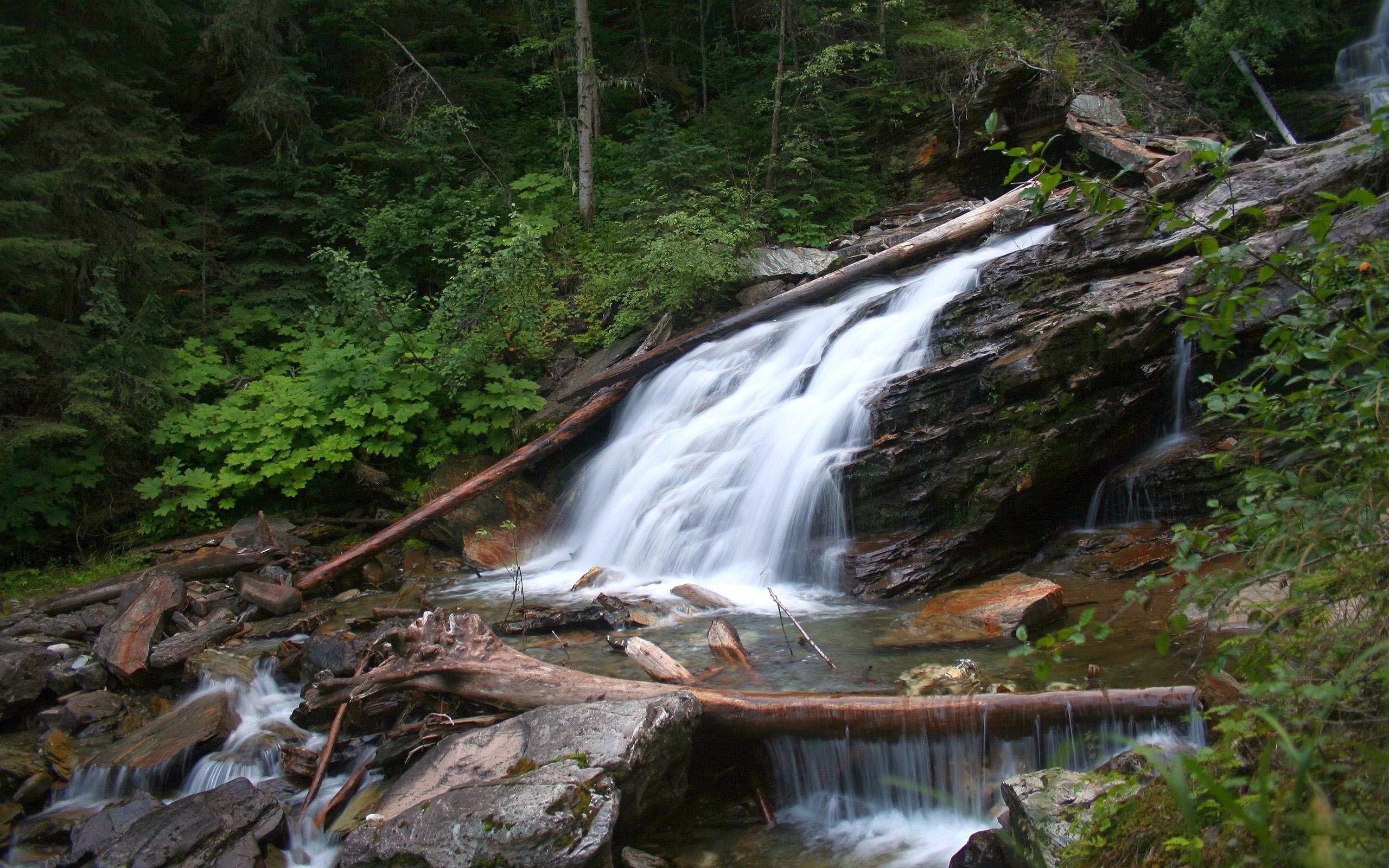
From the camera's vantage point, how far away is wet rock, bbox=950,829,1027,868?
10.2 ft

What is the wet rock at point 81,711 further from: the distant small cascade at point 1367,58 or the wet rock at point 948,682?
the distant small cascade at point 1367,58

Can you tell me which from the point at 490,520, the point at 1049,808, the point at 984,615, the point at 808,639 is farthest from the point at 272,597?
the point at 1049,808

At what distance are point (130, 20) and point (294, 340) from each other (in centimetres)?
434

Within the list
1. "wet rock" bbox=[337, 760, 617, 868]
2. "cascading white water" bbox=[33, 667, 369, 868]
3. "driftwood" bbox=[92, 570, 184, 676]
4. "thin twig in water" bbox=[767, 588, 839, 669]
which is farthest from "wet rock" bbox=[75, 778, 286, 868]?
"thin twig in water" bbox=[767, 588, 839, 669]

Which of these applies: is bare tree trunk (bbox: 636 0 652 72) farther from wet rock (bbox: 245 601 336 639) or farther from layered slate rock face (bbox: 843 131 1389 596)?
wet rock (bbox: 245 601 336 639)

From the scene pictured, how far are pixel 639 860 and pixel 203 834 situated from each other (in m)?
2.10

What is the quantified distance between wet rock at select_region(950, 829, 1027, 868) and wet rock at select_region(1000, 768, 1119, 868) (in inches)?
2.8

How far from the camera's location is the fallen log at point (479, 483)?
790 cm

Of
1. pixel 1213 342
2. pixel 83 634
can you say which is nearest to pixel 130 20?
pixel 83 634

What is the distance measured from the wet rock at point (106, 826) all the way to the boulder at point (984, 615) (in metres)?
4.25

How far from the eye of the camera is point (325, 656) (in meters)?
5.59

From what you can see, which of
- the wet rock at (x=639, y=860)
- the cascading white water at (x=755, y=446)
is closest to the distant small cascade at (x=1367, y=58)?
the cascading white water at (x=755, y=446)

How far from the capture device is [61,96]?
32.1 feet

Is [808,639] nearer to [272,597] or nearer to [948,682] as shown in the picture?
[948,682]
